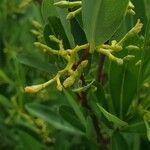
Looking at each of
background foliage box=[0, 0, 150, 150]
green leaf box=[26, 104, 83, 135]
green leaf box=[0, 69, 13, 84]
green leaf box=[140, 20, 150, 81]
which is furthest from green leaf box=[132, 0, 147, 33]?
green leaf box=[0, 69, 13, 84]

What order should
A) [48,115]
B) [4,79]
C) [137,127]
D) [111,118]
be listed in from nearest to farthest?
Answer: [111,118]
[137,127]
[48,115]
[4,79]

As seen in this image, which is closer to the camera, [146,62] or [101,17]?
[101,17]

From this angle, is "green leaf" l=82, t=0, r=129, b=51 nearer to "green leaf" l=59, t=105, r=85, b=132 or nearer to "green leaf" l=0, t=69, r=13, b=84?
"green leaf" l=59, t=105, r=85, b=132

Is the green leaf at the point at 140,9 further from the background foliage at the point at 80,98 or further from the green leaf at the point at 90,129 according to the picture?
the green leaf at the point at 90,129

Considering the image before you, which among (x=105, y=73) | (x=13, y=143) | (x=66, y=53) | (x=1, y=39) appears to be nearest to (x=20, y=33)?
(x=1, y=39)

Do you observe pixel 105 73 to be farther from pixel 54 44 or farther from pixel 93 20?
pixel 93 20

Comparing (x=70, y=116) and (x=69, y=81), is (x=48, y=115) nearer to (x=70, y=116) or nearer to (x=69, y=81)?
(x=70, y=116)

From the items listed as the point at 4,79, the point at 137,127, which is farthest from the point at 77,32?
the point at 4,79

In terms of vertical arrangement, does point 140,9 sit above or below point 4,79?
above
